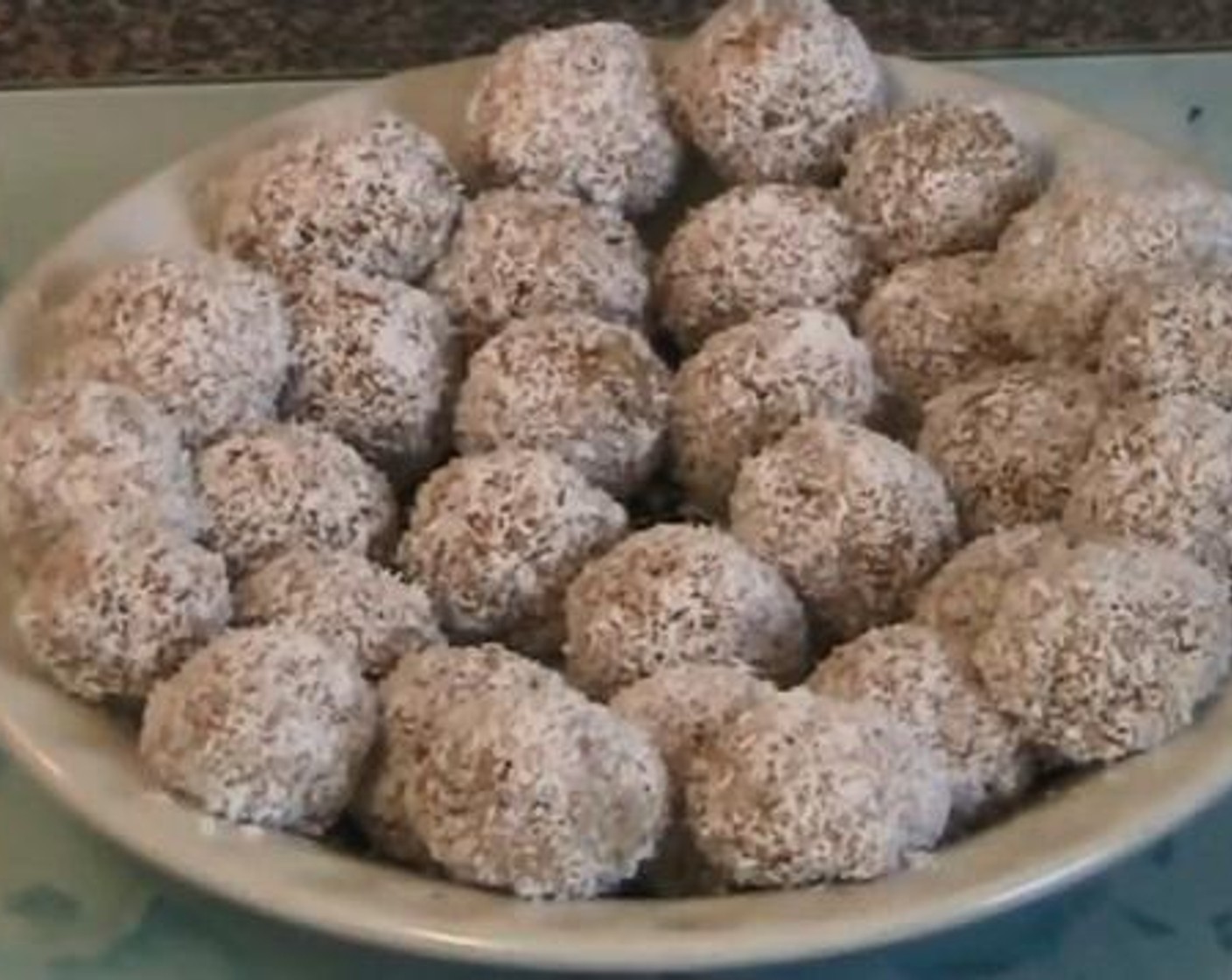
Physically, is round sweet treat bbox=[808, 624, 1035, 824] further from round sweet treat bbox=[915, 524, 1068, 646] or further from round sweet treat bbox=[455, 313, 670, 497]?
round sweet treat bbox=[455, 313, 670, 497]

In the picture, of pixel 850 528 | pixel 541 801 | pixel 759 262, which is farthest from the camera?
pixel 759 262

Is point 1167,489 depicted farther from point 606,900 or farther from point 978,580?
point 606,900

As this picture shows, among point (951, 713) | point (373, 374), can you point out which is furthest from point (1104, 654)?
point (373, 374)

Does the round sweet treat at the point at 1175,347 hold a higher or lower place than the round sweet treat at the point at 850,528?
higher

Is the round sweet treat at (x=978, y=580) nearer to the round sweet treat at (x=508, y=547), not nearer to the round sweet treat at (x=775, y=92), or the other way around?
the round sweet treat at (x=508, y=547)

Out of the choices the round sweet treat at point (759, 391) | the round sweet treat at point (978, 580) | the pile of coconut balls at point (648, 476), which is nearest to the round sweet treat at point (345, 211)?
the pile of coconut balls at point (648, 476)

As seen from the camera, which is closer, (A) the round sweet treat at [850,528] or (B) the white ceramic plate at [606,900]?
(B) the white ceramic plate at [606,900]
